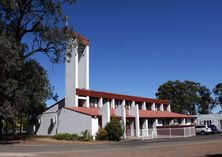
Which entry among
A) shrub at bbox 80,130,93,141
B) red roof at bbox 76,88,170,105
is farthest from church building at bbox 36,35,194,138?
shrub at bbox 80,130,93,141

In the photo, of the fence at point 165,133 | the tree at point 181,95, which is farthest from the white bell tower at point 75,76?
the tree at point 181,95

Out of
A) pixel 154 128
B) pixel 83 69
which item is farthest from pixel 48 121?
pixel 154 128

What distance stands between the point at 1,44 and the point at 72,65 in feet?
49.2

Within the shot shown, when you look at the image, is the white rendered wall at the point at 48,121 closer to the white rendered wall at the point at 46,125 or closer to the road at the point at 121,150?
the white rendered wall at the point at 46,125

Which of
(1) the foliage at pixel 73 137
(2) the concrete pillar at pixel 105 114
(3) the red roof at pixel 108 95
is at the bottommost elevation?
(1) the foliage at pixel 73 137

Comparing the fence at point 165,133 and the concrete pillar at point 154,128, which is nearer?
the fence at point 165,133

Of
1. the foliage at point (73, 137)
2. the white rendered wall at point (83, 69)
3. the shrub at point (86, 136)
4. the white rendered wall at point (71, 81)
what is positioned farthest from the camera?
the white rendered wall at point (83, 69)

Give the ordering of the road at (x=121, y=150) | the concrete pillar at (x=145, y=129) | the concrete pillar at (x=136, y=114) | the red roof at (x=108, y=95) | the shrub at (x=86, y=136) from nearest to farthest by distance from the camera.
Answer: the road at (x=121, y=150) < the shrub at (x=86, y=136) < the red roof at (x=108, y=95) < the concrete pillar at (x=136, y=114) < the concrete pillar at (x=145, y=129)

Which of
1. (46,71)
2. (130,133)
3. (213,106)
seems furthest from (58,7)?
(213,106)

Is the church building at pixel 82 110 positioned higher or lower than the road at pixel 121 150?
higher

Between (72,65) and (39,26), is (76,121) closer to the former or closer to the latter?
(72,65)

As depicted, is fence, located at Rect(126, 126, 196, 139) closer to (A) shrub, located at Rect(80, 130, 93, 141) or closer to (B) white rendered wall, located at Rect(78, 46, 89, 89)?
(B) white rendered wall, located at Rect(78, 46, 89, 89)

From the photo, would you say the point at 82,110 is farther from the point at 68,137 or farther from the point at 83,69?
the point at 83,69

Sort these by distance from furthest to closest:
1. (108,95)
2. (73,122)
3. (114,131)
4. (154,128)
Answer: (154,128), (108,95), (73,122), (114,131)
